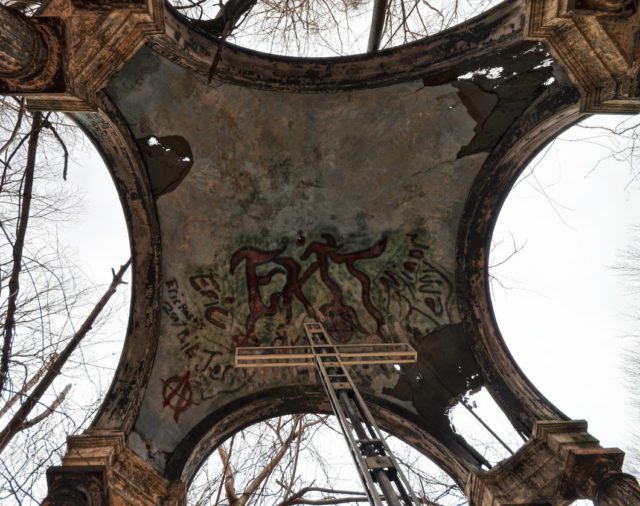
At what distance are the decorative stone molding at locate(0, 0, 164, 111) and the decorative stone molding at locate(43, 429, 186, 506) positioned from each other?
3.18 metres

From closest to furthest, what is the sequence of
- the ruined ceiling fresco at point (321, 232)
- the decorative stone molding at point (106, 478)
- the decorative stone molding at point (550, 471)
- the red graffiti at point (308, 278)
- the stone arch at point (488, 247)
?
the decorative stone molding at point (106, 478), the decorative stone molding at point (550, 471), the ruined ceiling fresco at point (321, 232), the stone arch at point (488, 247), the red graffiti at point (308, 278)

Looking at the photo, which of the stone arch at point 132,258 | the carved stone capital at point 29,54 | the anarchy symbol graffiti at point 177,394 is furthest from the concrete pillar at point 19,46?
the anarchy symbol graffiti at point 177,394

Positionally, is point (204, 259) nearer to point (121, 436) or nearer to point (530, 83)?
point (121, 436)

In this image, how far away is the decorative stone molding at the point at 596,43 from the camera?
4008mm

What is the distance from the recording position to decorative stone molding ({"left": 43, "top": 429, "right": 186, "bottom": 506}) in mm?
4484

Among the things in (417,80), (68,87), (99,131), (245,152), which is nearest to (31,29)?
(68,87)

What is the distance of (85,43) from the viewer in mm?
4266

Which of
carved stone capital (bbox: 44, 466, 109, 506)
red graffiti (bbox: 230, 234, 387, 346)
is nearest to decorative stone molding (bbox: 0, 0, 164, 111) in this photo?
carved stone capital (bbox: 44, 466, 109, 506)

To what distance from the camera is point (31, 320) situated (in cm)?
466

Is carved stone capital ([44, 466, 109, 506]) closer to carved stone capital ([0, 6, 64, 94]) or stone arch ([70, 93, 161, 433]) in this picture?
stone arch ([70, 93, 161, 433])

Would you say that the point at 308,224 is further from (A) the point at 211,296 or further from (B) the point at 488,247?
(B) the point at 488,247

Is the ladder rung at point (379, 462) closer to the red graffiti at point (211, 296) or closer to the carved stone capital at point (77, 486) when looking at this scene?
the carved stone capital at point (77, 486)

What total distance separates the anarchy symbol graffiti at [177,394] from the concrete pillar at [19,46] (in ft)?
13.4

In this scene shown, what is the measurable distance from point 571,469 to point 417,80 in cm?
474
